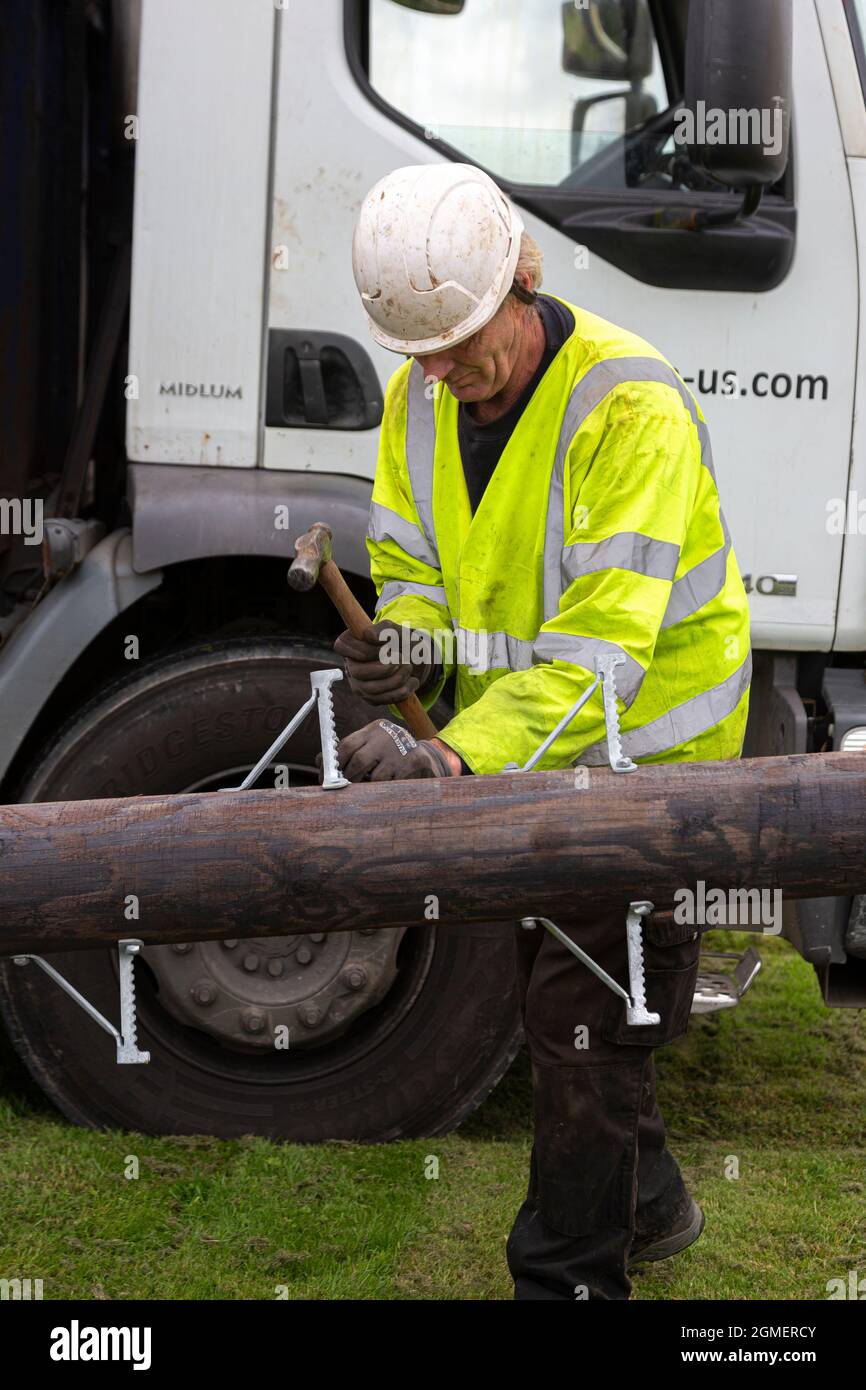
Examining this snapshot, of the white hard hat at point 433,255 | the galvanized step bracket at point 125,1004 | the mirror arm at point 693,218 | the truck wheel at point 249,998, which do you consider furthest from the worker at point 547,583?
the mirror arm at point 693,218

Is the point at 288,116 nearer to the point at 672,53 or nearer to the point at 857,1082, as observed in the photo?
the point at 672,53

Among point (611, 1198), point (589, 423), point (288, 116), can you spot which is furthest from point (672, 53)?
point (611, 1198)

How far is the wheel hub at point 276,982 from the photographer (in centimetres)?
351

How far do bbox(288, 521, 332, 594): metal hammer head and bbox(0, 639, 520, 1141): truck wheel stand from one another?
926mm

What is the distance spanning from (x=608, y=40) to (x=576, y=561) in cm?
165

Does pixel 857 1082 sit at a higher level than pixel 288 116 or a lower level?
lower

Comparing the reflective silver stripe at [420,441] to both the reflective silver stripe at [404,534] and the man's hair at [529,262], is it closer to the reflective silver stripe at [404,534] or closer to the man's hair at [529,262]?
the reflective silver stripe at [404,534]

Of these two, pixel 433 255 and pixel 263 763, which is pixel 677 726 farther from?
pixel 433 255

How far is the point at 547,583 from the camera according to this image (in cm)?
263

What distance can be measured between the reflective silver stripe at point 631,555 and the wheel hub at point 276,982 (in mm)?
1355

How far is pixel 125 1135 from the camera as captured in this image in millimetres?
3625

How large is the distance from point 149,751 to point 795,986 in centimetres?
245

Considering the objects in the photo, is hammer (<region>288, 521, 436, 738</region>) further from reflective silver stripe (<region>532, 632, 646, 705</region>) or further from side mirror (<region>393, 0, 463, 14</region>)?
side mirror (<region>393, 0, 463, 14</region>)

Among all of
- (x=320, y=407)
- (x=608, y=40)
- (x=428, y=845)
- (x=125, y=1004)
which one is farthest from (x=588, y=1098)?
(x=608, y=40)
